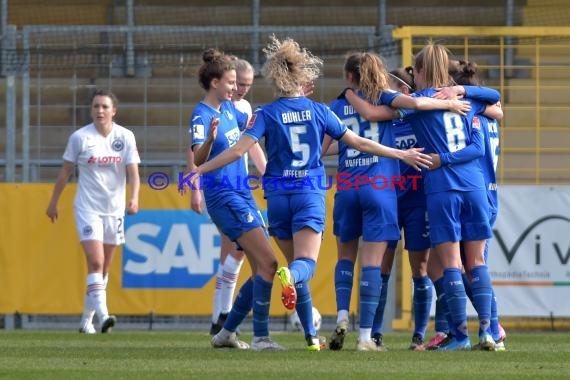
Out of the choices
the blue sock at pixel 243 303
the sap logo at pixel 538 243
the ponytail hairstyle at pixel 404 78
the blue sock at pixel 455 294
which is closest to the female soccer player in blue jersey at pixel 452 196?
the blue sock at pixel 455 294

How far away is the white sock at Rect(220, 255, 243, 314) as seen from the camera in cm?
1064

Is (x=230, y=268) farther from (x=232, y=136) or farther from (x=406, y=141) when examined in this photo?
(x=406, y=141)

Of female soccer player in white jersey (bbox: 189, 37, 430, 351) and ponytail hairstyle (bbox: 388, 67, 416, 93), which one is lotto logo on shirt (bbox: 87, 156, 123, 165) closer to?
ponytail hairstyle (bbox: 388, 67, 416, 93)

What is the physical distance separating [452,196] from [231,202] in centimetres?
142

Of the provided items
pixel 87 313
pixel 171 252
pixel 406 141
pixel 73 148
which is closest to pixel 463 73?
pixel 406 141

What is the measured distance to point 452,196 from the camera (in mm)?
8547

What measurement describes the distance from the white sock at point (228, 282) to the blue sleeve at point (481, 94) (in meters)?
2.77

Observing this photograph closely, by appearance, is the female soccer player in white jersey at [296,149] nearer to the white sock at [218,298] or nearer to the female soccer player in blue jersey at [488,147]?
the female soccer player in blue jersey at [488,147]

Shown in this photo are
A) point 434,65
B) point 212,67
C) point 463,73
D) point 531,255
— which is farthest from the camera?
point 531,255

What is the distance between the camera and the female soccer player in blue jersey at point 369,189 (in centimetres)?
848

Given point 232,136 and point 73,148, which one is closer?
point 232,136

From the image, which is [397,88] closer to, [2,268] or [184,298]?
[184,298]

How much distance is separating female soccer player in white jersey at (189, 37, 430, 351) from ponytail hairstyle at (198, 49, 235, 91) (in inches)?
38.2

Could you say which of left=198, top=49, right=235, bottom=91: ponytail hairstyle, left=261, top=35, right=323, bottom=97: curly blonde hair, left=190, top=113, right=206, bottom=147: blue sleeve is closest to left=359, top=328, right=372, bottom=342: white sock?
left=261, top=35, right=323, bottom=97: curly blonde hair
